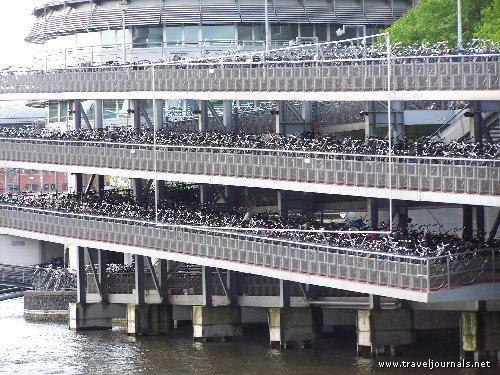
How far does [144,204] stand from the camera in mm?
121125

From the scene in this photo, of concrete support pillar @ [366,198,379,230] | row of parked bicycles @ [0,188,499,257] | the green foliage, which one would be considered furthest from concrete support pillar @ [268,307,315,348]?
the green foliage

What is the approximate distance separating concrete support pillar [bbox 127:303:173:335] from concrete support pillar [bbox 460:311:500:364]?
82.8 ft

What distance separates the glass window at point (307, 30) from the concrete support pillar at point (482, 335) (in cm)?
5229

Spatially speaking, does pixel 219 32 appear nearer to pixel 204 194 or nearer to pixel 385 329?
pixel 204 194

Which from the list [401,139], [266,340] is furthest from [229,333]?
[401,139]

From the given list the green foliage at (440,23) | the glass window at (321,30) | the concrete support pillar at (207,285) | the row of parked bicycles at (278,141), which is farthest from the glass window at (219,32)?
the concrete support pillar at (207,285)

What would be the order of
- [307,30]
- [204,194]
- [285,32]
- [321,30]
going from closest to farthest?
[204,194], [285,32], [307,30], [321,30]

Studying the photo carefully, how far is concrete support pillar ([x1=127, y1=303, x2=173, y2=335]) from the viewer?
117188 mm

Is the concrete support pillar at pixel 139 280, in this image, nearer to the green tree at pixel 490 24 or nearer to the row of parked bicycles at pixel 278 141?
the row of parked bicycles at pixel 278 141

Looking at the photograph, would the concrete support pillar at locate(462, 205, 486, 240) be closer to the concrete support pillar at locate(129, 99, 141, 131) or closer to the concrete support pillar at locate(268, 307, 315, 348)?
the concrete support pillar at locate(268, 307, 315, 348)

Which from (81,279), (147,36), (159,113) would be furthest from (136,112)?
(147,36)

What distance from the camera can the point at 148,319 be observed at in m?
117

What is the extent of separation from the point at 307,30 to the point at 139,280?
1307 inches

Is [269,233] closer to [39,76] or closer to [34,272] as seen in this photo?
[39,76]
